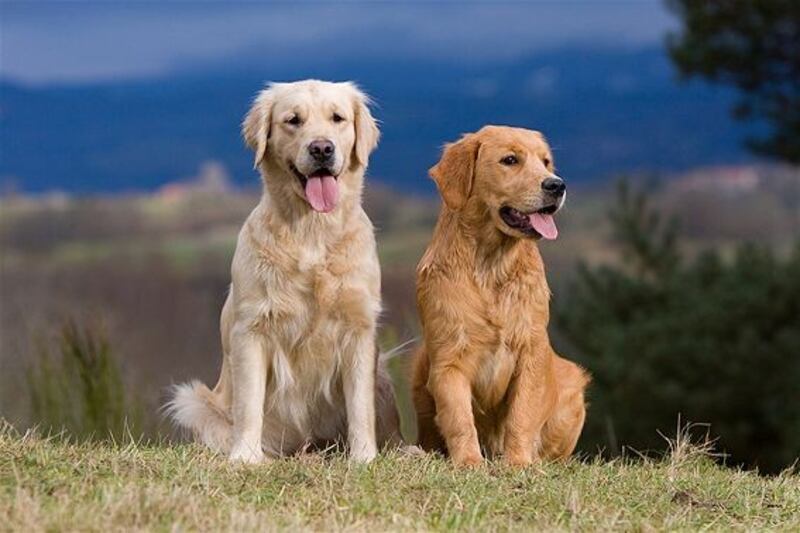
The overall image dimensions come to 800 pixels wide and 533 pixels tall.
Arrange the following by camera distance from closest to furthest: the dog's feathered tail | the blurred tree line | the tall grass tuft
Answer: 1. the dog's feathered tail
2. the tall grass tuft
3. the blurred tree line

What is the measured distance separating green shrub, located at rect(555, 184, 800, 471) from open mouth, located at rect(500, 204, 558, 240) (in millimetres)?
11011

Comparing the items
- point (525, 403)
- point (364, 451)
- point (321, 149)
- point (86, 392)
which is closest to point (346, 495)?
point (364, 451)

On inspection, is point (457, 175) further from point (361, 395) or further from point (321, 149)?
point (361, 395)

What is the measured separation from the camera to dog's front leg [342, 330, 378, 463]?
22.3ft

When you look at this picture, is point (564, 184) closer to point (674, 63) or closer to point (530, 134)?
point (530, 134)

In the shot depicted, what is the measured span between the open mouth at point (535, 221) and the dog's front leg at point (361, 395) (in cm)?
83

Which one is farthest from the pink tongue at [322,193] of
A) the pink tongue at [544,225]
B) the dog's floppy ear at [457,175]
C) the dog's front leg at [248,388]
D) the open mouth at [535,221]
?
the pink tongue at [544,225]

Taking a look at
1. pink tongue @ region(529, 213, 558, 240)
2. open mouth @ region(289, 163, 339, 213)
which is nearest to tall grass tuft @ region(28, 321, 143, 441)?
open mouth @ region(289, 163, 339, 213)

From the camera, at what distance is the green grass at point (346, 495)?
5.07 meters

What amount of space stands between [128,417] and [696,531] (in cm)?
424

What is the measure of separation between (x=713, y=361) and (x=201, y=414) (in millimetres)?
11871

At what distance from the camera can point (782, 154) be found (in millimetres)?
17359

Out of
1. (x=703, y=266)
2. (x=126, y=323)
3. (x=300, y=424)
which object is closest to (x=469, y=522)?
(x=300, y=424)

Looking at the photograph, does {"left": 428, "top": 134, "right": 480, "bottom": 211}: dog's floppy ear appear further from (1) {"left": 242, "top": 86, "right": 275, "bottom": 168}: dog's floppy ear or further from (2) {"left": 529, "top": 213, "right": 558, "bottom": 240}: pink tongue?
(1) {"left": 242, "top": 86, "right": 275, "bottom": 168}: dog's floppy ear
